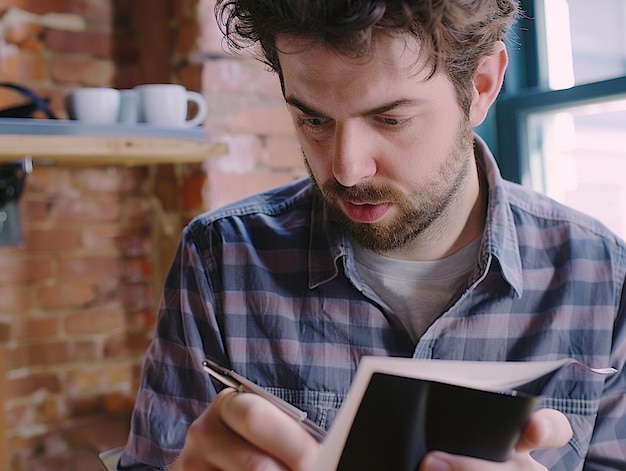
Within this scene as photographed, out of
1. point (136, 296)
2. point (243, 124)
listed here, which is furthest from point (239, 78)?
point (136, 296)

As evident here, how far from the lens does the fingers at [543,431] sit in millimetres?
614

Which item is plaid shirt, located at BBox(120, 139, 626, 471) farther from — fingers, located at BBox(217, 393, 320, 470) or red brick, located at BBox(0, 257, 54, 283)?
red brick, located at BBox(0, 257, 54, 283)

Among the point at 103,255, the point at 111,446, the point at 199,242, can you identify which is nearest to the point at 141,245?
the point at 103,255

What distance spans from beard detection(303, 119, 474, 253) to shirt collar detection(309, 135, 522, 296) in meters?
0.05

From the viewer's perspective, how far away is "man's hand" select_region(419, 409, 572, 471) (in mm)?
614

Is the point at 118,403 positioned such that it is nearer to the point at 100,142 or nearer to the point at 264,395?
the point at 100,142

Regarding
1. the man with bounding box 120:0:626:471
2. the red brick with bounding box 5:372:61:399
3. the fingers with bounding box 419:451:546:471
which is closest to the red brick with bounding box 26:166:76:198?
the red brick with bounding box 5:372:61:399

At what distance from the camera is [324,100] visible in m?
0.89

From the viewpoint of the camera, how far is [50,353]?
1.69 m

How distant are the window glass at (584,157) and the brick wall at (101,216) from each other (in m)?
0.57

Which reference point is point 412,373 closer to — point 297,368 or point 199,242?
point 297,368

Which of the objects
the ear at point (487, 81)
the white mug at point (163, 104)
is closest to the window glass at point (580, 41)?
the ear at point (487, 81)

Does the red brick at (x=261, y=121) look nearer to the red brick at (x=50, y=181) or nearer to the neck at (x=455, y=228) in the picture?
the red brick at (x=50, y=181)

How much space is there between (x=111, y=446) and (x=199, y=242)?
788 mm
